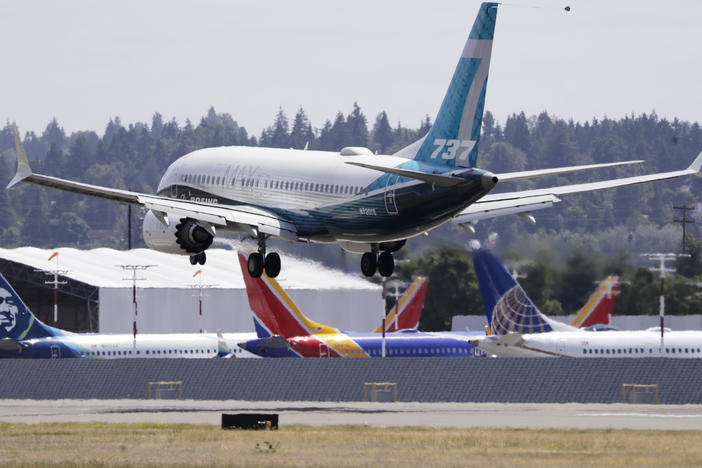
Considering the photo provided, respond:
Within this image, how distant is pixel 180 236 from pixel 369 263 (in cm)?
951

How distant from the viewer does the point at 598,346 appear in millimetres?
114062

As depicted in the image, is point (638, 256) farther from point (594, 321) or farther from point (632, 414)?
point (632, 414)

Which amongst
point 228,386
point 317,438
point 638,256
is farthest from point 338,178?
point 638,256

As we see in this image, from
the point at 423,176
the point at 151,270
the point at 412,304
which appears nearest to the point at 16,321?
the point at 412,304

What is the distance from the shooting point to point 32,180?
65062mm

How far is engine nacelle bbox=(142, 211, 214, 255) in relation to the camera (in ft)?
238

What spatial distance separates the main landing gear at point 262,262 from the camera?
72375mm

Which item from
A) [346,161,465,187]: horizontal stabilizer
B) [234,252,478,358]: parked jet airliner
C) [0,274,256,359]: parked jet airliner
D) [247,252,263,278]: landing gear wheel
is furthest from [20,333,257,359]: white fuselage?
[346,161,465,187]: horizontal stabilizer

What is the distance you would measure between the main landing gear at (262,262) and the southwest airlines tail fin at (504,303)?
4725cm

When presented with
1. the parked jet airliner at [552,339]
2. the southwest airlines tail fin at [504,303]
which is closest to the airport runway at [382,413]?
the parked jet airliner at [552,339]

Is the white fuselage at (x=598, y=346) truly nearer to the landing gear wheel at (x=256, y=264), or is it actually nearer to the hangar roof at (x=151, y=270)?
the hangar roof at (x=151, y=270)

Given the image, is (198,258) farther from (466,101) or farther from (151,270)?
(151,270)

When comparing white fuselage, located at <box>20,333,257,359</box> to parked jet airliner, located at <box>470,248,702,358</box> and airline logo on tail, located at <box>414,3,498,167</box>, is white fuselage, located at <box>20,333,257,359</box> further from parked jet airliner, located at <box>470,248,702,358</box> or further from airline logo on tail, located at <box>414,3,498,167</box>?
airline logo on tail, located at <box>414,3,498,167</box>

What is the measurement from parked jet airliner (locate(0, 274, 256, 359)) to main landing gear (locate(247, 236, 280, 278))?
1913 inches
